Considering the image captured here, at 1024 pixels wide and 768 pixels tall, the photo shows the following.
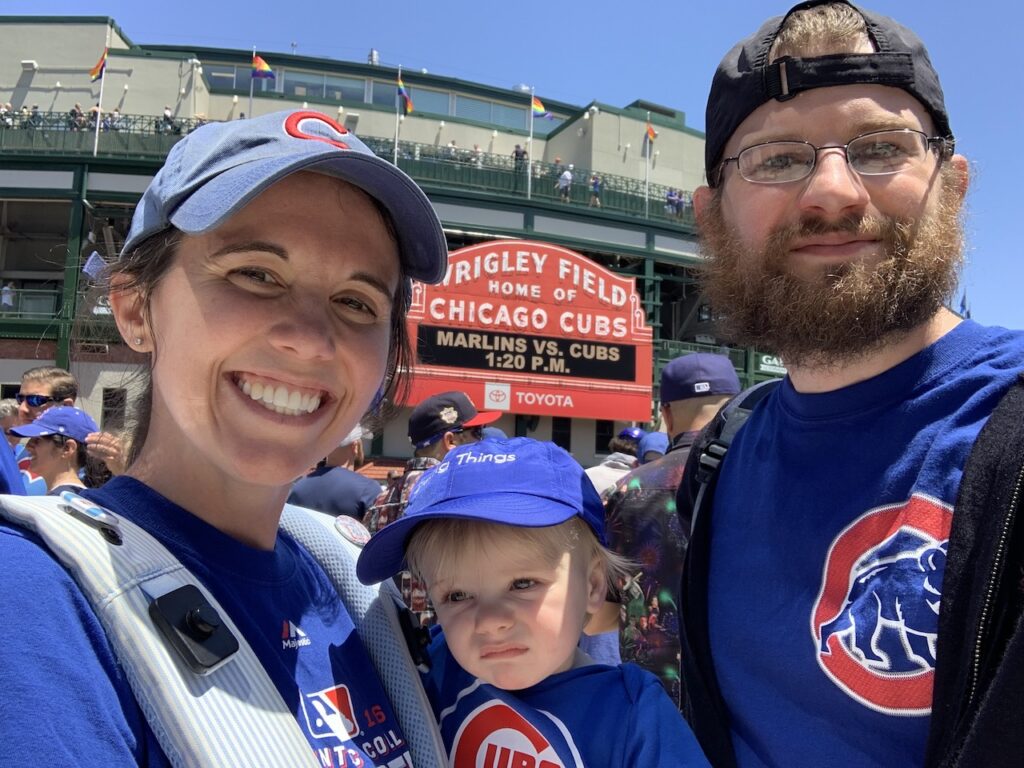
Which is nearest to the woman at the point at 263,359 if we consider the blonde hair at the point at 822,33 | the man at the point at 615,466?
the blonde hair at the point at 822,33

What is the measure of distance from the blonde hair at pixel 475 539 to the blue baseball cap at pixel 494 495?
40 mm

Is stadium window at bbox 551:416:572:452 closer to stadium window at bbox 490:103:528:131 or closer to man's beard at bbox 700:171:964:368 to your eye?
stadium window at bbox 490:103:528:131

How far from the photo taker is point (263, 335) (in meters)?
1.30

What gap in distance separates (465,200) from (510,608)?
21.6 metres

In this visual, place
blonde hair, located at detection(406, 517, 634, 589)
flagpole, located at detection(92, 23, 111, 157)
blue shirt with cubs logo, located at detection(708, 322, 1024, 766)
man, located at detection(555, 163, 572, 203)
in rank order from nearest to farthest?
blue shirt with cubs logo, located at detection(708, 322, 1024, 766) → blonde hair, located at detection(406, 517, 634, 589) → flagpole, located at detection(92, 23, 111, 157) → man, located at detection(555, 163, 572, 203)

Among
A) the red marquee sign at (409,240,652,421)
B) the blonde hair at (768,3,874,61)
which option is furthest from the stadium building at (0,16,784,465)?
the blonde hair at (768,3,874,61)

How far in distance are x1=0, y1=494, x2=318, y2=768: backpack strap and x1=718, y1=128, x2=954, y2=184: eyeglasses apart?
151 centimetres

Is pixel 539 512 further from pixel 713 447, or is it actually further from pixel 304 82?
pixel 304 82

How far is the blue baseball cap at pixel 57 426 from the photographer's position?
4797 mm

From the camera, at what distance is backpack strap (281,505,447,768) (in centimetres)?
137

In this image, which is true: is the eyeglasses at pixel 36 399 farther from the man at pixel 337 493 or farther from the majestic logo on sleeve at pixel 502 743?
the majestic logo on sleeve at pixel 502 743

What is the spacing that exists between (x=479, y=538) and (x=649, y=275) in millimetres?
22959

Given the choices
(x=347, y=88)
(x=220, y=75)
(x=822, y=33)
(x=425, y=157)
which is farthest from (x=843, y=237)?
(x=220, y=75)

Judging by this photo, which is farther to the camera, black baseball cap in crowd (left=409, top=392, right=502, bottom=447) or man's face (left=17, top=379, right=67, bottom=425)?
man's face (left=17, top=379, right=67, bottom=425)
